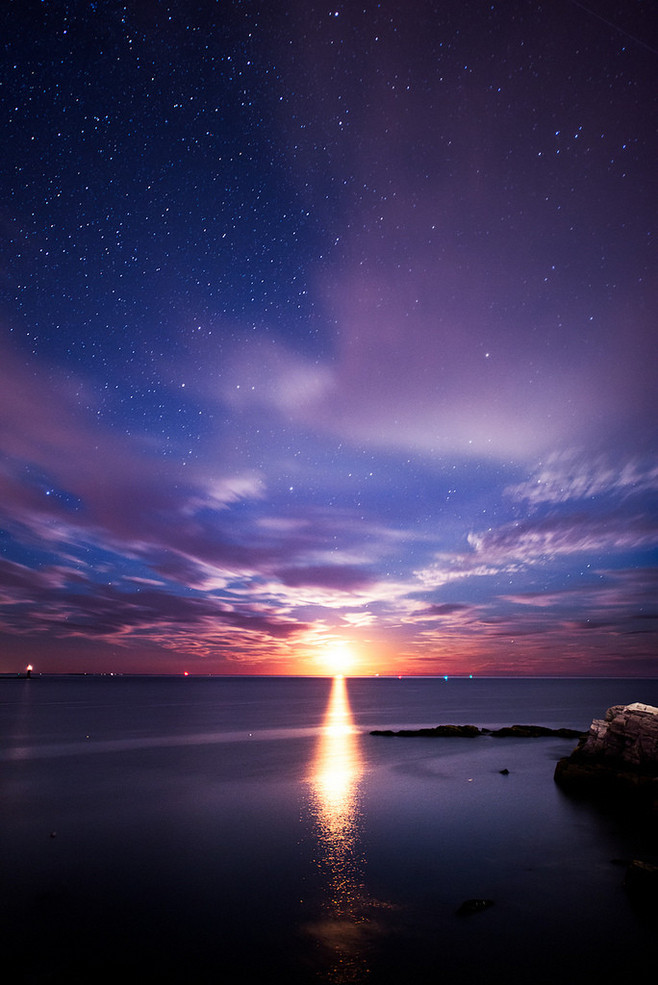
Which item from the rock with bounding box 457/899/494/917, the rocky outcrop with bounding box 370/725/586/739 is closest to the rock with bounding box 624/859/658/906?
the rock with bounding box 457/899/494/917

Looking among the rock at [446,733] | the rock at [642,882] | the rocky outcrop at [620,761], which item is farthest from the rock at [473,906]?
the rock at [446,733]

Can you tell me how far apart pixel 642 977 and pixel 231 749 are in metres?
41.0

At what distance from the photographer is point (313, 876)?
18.0 m

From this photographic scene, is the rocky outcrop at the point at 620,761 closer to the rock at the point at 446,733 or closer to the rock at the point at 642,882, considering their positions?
the rock at the point at 642,882

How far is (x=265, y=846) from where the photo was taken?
21.1 meters


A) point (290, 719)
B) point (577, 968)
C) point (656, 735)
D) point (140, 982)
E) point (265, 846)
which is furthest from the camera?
point (290, 719)

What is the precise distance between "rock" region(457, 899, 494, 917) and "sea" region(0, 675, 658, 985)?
5.2 inches

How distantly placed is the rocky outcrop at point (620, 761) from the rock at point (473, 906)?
1566 centimetres

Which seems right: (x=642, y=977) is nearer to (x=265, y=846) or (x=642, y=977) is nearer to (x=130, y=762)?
(x=265, y=846)

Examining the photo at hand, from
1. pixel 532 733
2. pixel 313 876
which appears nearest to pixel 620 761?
pixel 313 876

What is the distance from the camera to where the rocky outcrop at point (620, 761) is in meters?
27.5

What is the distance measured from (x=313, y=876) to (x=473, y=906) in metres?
5.79

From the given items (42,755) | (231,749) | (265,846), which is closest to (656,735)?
(265,846)

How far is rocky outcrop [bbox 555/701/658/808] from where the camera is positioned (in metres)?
27.5
